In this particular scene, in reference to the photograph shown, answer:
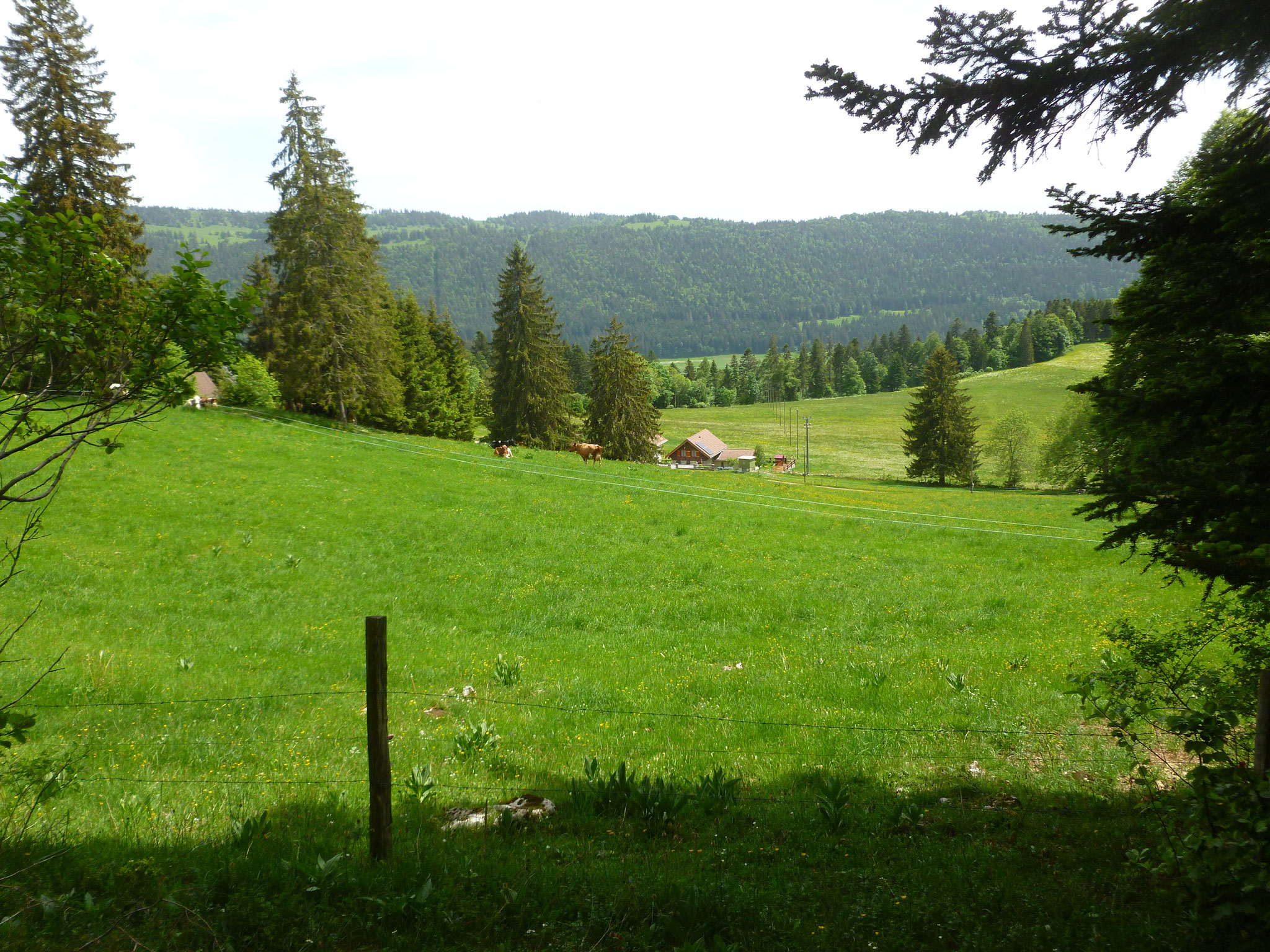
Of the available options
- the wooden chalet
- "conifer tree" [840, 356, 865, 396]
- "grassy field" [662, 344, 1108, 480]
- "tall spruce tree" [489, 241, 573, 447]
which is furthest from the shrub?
"conifer tree" [840, 356, 865, 396]

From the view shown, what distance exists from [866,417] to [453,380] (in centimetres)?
9987

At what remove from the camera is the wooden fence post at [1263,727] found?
443 cm

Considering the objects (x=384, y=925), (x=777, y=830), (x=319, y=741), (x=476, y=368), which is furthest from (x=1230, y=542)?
(x=476, y=368)

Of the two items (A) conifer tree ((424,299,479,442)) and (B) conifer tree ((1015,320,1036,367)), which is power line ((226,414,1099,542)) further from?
(B) conifer tree ((1015,320,1036,367))

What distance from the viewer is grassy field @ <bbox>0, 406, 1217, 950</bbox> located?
15.1ft

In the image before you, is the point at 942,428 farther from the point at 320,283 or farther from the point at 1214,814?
the point at 1214,814

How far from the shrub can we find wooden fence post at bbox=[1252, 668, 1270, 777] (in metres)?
42.2

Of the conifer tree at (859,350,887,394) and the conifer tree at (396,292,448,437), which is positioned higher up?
the conifer tree at (859,350,887,394)

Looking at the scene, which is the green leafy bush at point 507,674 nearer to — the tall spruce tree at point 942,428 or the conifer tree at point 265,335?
the conifer tree at point 265,335

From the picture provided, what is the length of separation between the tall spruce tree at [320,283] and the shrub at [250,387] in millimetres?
1483

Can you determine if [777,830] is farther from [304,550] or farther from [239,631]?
[304,550]

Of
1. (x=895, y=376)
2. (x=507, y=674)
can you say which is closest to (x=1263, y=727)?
(x=507, y=674)

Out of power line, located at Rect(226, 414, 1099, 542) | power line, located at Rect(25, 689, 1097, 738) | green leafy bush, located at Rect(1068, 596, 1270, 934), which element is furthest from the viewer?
power line, located at Rect(226, 414, 1099, 542)

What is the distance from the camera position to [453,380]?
2277 inches
